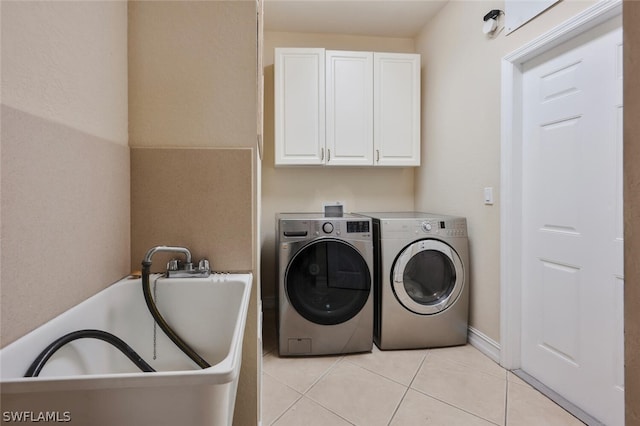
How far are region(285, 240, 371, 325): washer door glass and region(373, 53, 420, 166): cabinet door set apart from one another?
1.06 m

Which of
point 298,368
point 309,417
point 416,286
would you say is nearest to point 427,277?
point 416,286

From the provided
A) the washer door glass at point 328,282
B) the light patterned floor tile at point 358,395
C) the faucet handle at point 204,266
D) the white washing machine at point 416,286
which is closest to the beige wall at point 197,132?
the faucet handle at point 204,266

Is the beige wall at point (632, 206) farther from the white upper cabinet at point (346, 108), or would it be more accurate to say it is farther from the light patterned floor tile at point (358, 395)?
the white upper cabinet at point (346, 108)

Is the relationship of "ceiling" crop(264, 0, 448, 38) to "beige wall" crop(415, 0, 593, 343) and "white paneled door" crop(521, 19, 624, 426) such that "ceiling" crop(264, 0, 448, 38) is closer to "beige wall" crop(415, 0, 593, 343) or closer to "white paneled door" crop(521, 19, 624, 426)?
"beige wall" crop(415, 0, 593, 343)

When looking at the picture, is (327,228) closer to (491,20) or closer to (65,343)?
(65,343)

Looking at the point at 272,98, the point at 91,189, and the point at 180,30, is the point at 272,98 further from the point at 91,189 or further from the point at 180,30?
the point at 91,189

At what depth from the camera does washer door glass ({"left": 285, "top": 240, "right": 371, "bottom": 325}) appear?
203cm

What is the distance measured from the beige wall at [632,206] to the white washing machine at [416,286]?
1635 millimetres

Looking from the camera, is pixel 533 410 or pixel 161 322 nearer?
pixel 161 322

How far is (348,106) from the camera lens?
8.66 feet

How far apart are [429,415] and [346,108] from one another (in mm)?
2252

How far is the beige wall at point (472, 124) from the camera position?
192 cm

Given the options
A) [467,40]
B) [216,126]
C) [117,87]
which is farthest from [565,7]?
[117,87]

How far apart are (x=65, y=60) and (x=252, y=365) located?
3.71 feet
